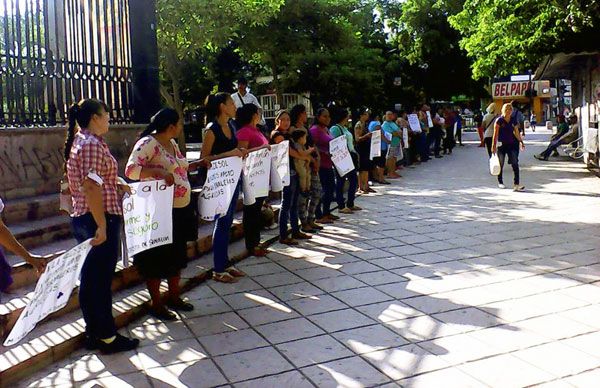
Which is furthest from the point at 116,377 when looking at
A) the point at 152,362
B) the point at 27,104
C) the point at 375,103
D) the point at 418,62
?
the point at 418,62

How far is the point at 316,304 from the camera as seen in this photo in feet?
17.5

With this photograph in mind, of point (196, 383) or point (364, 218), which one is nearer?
point (196, 383)

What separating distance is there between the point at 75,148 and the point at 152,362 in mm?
1570

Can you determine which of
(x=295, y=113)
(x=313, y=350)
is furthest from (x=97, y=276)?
(x=295, y=113)

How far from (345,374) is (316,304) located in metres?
1.47

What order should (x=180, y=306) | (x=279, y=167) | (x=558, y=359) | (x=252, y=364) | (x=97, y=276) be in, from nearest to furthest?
(x=558, y=359) → (x=252, y=364) → (x=97, y=276) → (x=180, y=306) → (x=279, y=167)

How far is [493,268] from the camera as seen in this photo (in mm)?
6273

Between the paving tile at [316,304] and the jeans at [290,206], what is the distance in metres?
2.22

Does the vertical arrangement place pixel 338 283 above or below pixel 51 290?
below

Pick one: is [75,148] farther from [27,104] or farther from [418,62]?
[418,62]

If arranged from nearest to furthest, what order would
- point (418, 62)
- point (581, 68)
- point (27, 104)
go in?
point (27, 104), point (581, 68), point (418, 62)

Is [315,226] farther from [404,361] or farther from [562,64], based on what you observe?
[562,64]

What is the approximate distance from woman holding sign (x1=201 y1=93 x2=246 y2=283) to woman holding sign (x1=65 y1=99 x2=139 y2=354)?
1.62 meters

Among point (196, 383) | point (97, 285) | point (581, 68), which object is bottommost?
point (196, 383)
